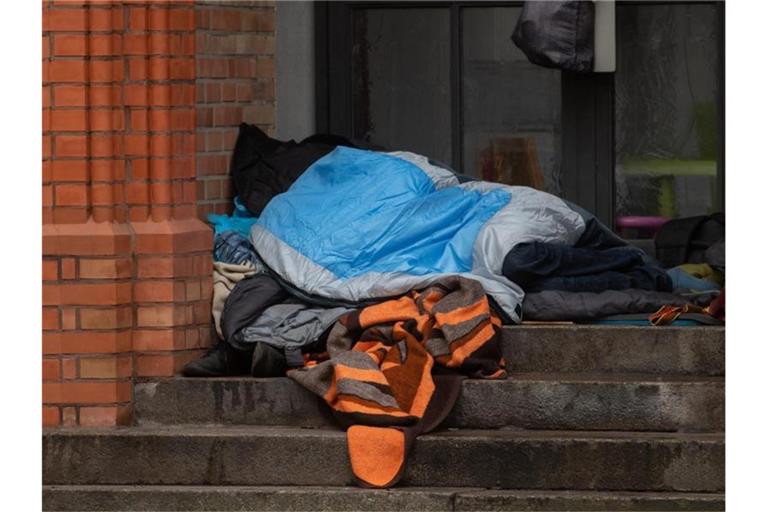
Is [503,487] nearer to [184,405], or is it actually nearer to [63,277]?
[184,405]

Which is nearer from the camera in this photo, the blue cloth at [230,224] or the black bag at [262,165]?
the blue cloth at [230,224]

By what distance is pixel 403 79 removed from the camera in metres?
9.32

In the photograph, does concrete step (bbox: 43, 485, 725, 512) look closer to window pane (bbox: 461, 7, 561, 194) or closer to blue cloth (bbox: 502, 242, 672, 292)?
blue cloth (bbox: 502, 242, 672, 292)

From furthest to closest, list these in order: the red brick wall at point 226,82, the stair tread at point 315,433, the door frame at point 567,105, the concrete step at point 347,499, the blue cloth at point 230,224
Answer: the door frame at point 567,105 → the blue cloth at point 230,224 → the red brick wall at point 226,82 → the stair tread at point 315,433 → the concrete step at point 347,499

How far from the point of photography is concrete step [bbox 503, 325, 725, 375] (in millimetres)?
7707

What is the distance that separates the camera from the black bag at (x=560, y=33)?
8500mm

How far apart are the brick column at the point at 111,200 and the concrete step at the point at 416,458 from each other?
223 millimetres

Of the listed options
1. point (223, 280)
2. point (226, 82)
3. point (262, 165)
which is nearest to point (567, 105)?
point (262, 165)

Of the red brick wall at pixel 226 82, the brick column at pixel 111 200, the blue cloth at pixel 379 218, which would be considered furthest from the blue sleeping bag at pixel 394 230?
the brick column at pixel 111 200

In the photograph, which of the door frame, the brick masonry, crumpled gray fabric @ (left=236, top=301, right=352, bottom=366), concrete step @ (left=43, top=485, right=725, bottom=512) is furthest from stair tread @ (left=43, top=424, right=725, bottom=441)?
the door frame

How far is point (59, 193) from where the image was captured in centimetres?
773

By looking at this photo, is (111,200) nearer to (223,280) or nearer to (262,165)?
(223,280)

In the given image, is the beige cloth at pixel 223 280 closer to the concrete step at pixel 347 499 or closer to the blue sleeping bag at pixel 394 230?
the blue sleeping bag at pixel 394 230

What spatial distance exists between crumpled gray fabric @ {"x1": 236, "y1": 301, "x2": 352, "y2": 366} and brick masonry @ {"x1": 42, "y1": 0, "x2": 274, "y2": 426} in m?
0.29
